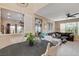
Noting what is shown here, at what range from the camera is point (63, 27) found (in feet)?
6.87

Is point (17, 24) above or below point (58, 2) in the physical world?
below

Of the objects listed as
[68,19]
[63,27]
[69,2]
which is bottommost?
[63,27]

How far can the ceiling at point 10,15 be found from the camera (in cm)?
180

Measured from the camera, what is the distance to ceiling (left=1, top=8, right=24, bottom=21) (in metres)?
1.80

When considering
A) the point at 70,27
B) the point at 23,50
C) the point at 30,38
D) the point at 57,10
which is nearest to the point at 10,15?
the point at 30,38

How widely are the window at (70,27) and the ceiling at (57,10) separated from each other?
0.53 feet

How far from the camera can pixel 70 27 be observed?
2057mm

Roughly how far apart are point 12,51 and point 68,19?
1302 mm

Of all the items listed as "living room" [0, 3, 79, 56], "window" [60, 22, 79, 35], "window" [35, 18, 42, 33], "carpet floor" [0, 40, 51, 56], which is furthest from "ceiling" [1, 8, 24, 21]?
"window" [60, 22, 79, 35]

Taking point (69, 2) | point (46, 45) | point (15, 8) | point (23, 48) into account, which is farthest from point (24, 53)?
point (69, 2)

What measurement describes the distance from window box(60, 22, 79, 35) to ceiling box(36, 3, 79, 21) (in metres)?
0.16

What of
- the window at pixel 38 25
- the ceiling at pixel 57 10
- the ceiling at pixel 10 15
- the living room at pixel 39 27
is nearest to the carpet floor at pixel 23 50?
the living room at pixel 39 27

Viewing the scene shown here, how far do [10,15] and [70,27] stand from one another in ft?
4.00

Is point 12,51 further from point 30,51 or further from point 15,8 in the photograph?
point 15,8
